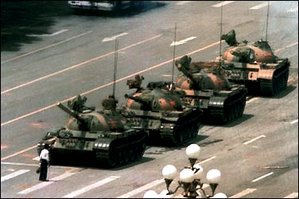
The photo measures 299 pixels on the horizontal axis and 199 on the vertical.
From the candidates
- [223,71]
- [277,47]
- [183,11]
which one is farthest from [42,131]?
[183,11]

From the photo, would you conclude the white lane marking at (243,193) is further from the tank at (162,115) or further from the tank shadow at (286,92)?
the tank shadow at (286,92)

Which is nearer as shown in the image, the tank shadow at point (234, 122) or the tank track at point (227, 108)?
the tank track at point (227, 108)

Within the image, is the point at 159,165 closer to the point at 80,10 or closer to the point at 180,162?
the point at 180,162

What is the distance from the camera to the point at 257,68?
76.9 meters

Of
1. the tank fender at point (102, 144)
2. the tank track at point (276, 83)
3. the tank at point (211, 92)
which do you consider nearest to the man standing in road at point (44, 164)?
the tank fender at point (102, 144)

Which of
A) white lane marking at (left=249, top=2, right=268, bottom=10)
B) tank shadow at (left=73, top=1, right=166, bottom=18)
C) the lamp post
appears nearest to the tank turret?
tank shadow at (left=73, top=1, right=166, bottom=18)

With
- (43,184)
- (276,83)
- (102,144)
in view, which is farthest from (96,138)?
(276,83)

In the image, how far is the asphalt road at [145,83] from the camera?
59.7m

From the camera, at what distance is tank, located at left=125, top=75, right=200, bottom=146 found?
65875 millimetres

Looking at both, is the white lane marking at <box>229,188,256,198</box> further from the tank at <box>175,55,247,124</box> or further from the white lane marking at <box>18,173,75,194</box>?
the tank at <box>175,55,247,124</box>

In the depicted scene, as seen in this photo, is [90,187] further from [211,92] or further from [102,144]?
[211,92]

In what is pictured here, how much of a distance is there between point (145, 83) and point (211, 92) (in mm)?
8065

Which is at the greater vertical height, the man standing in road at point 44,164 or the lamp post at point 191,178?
the lamp post at point 191,178

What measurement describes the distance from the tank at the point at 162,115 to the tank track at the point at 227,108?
1950 mm
